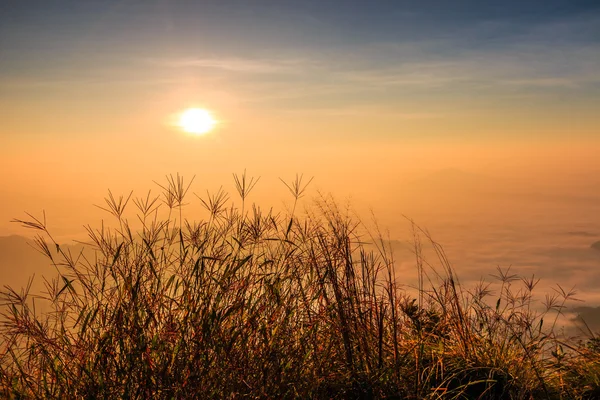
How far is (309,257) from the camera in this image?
12.8 feet

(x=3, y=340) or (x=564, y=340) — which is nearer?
(x=3, y=340)

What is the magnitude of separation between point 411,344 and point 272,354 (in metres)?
1.44

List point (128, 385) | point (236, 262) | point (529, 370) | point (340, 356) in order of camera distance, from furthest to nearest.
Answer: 1. point (529, 370)
2. point (340, 356)
3. point (236, 262)
4. point (128, 385)

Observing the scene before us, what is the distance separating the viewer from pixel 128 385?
288cm

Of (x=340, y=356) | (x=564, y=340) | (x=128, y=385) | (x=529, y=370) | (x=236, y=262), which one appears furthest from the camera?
(x=564, y=340)

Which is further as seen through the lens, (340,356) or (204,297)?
(340,356)

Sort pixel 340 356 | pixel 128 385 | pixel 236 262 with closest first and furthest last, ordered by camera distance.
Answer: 1. pixel 128 385
2. pixel 236 262
3. pixel 340 356

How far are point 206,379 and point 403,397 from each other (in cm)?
136

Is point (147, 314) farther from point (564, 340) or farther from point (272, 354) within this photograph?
point (564, 340)

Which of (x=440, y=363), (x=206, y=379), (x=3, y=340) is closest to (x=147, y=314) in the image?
(x=206, y=379)

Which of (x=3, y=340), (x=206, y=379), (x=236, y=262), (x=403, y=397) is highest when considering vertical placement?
(x=236, y=262)

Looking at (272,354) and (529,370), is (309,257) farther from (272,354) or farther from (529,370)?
(529,370)

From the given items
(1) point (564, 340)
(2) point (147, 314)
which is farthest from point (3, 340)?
(1) point (564, 340)

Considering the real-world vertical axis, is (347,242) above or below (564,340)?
above
